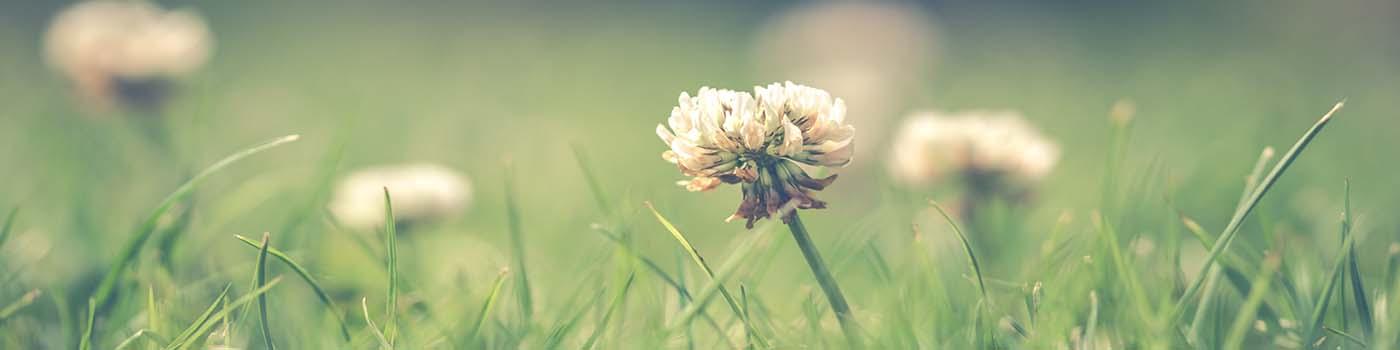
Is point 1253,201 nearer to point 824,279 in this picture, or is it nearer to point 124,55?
point 824,279

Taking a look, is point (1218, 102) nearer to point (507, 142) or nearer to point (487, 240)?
point (507, 142)

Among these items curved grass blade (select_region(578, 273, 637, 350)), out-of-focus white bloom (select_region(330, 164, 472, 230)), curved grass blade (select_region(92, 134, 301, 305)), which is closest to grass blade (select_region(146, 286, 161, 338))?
curved grass blade (select_region(92, 134, 301, 305))

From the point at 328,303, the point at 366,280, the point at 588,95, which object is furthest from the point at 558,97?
the point at 328,303

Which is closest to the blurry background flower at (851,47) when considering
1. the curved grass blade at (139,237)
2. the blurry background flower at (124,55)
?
the blurry background flower at (124,55)

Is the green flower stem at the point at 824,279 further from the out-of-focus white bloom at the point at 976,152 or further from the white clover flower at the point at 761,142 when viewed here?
A: the out-of-focus white bloom at the point at 976,152

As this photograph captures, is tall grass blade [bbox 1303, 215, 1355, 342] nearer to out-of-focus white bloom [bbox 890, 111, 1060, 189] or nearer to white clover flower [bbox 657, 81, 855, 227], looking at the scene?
white clover flower [bbox 657, 81, 855, 227]
